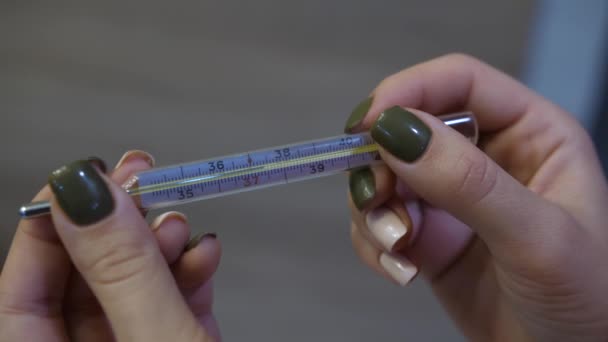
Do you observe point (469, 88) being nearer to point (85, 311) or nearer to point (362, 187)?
point (362, 187)

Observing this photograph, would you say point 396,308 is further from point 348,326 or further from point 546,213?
point 546,213

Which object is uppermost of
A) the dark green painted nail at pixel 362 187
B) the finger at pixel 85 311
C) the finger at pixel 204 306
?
the dark green painted nail at pixel 362 187

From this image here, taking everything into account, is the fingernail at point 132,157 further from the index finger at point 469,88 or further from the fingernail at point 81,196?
the index finger at point 469,88

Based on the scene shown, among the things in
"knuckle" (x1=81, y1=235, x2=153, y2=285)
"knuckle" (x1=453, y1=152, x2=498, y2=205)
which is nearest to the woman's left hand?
"knuckle" (x1=81, y1=235, x2=153, y2=285)

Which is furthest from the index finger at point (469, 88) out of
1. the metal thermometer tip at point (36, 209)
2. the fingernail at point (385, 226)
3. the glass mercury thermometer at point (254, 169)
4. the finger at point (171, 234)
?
the metal thermometer tip at point (36, 209)

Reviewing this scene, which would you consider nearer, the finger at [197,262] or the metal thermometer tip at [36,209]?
the metal thermometer tip at [36,209]

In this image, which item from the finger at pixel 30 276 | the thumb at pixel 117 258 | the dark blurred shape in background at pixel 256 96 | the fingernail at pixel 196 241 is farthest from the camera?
the dark blurred shape in background at pixel 256 96

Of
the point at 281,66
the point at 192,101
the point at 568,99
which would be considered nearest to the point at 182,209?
the point at 192,101

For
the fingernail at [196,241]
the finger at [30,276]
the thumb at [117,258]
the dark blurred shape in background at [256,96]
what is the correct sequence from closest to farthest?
the thumb at [117,258] < the finger at [30,276] < the fingernail at [196,241] < the dark blurred shape in background at [256,96]

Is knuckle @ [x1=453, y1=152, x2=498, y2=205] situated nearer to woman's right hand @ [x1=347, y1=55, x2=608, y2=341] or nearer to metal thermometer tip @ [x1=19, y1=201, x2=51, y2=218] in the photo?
woman's right hand @ [x1=347, y1=55, x2=608, y2=341]
